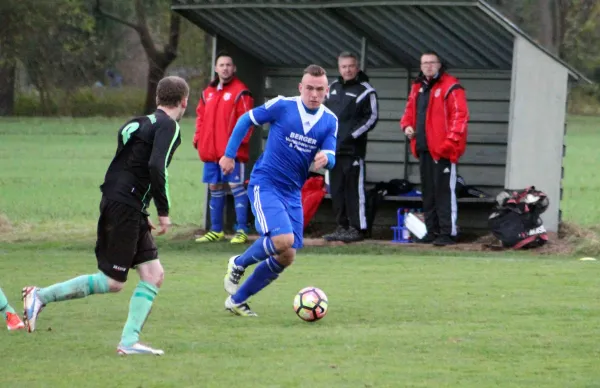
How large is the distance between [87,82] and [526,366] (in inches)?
1965

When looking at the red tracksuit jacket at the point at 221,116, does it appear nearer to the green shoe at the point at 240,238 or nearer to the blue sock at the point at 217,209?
the blue sock at the point at 217,209

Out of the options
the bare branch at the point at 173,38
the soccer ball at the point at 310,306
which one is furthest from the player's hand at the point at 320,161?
the bare branch at the point at 173,38

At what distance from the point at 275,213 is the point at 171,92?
1691 mm

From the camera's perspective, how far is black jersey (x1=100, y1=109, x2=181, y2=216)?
756 centimetres

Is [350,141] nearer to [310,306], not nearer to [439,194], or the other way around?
[439,194]

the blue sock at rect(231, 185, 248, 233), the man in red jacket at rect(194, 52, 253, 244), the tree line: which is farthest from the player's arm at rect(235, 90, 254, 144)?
the tree line

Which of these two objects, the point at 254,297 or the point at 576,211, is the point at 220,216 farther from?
the point at 576,211

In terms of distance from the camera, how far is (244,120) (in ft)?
30.7

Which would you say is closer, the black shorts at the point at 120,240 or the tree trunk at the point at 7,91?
the black shorts at the point at 120,240

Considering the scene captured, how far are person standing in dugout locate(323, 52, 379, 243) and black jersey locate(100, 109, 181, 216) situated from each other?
699 centimetres

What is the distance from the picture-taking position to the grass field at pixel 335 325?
681 centimetres

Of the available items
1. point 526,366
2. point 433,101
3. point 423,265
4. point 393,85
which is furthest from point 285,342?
point 393,85

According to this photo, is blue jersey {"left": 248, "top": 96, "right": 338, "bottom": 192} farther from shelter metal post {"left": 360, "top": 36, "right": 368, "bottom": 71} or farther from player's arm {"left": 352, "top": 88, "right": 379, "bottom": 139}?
shelter metal post {"left": 360, "top": 36, "right": 368, "bottom": 71}

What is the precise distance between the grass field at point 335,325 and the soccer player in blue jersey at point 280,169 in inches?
14.7
